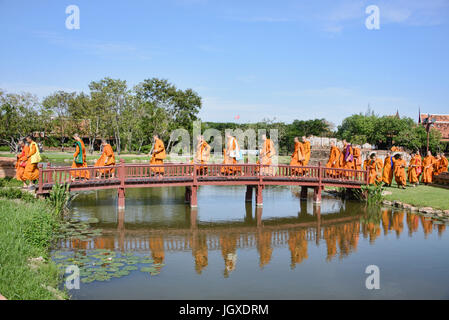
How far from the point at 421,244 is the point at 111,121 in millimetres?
34553

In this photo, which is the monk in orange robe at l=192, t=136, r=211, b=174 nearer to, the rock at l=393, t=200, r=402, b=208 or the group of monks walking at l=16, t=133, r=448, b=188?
the group of monks walking at l=16, t=133, r=448, b=188

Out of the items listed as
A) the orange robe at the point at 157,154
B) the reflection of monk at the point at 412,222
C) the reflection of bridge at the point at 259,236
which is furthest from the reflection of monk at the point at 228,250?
the reflection of monk at the point at 412,222

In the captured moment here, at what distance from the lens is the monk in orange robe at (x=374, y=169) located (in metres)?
17.2

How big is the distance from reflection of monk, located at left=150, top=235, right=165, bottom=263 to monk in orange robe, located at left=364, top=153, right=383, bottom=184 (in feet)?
33.4

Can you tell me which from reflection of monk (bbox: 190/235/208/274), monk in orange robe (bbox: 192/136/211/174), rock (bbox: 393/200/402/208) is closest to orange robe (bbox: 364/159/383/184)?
rock (bbox: 393/200/402/208)

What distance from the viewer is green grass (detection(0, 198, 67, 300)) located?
19.8 ft

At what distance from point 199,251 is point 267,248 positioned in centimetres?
175

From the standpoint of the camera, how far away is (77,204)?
15406 millimetres

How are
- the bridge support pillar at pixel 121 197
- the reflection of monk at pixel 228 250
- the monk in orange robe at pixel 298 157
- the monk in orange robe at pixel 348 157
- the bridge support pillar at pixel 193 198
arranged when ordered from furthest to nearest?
the monk in orange robe at pixel 348 157
the monk in orange robe at pixel 298 157
the bridge support pillar at pixel 193 198
the bridge support pillar at pixel 121 197
the reflection of monk at pixel 228 250

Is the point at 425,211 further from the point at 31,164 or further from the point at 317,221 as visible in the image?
the point at 31,164

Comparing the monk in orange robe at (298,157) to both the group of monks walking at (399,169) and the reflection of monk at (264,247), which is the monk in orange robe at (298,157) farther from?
the reflection of monk at (264,247)

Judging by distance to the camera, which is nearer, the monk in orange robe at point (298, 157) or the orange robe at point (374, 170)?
the monk in orange robe at point (298, 157)

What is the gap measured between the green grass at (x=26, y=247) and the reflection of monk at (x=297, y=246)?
4.97 metres
